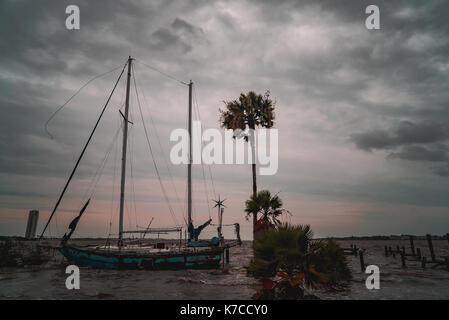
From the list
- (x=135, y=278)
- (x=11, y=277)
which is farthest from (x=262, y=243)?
(x=11, y=277)

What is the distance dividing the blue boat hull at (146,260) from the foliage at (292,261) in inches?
818

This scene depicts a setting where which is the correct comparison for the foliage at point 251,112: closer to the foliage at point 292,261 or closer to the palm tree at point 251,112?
the palm tree at point 251,112

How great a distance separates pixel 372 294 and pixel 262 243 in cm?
1189

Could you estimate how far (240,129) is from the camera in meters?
29.0

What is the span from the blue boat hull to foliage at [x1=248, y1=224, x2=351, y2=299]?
20.8m

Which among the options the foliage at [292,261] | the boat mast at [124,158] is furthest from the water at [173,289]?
the foliage at [292,261]

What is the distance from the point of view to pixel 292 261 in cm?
877

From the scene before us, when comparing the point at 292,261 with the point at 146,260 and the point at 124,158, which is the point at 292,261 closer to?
the point at 124,158

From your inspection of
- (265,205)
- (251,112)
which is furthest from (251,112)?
(265,205)
